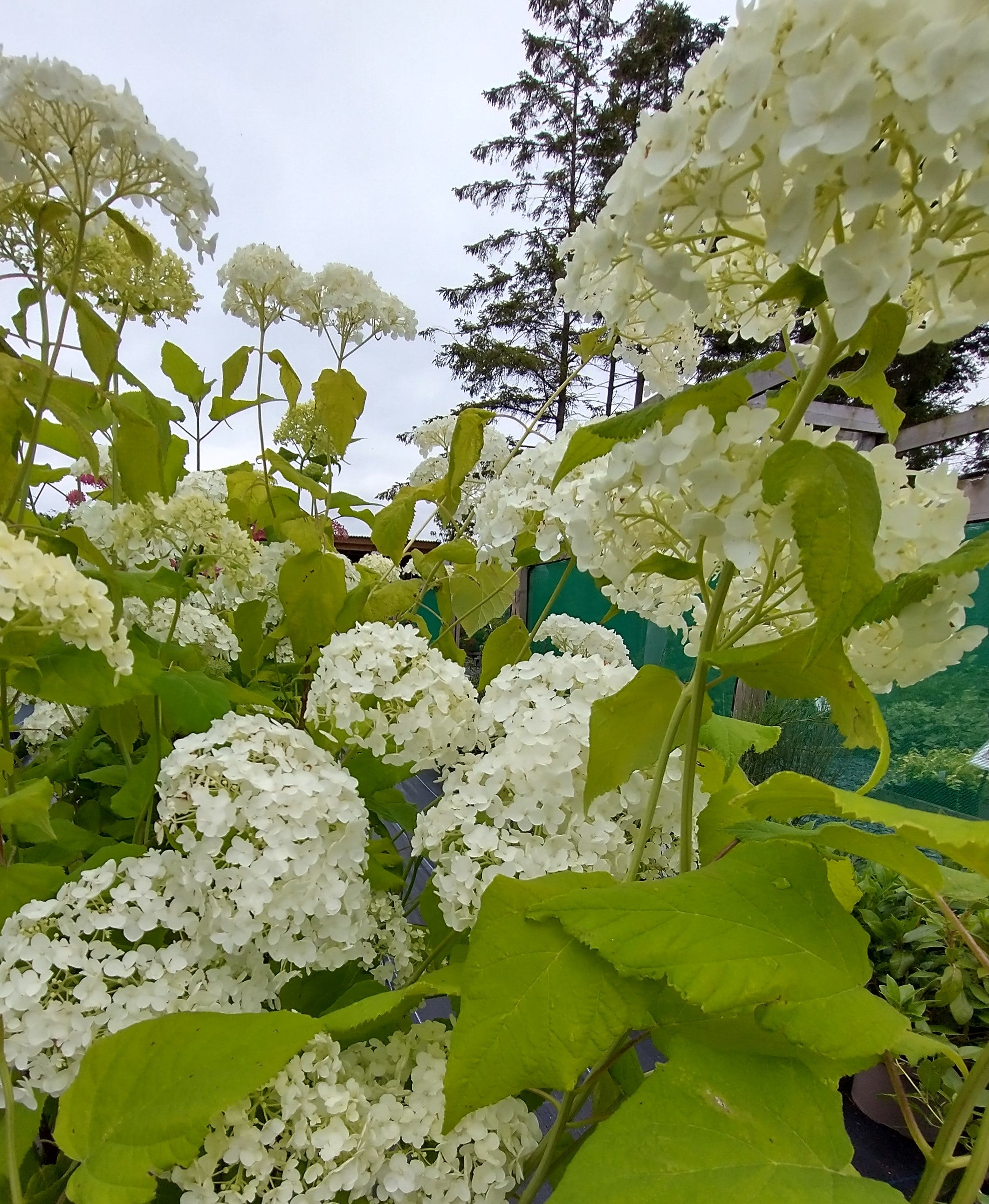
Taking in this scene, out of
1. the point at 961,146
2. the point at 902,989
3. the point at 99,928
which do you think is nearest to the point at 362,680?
the point at 99,928

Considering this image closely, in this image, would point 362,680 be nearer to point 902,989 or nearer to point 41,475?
point 41,475

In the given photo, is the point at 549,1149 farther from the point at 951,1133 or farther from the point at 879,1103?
the point at 879,1103

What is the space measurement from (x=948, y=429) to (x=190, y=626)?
2.30 meters

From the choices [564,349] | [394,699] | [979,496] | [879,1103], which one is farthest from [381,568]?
[564,349]

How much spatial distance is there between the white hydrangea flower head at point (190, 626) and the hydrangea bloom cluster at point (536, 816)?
43 centimetres

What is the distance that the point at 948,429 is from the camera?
226 cm

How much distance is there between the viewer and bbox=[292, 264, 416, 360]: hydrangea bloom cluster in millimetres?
968

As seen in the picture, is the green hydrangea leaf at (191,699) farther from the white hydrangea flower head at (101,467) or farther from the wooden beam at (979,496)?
the wooden beam at (979,496)

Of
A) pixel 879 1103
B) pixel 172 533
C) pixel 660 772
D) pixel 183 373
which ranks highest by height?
pixel 183 373

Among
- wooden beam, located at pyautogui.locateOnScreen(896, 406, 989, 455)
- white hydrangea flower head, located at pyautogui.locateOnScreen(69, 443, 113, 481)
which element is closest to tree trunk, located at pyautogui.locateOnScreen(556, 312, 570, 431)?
wooden beam, located at pyautogui.locateOnScreen(896, 406, 989, 455)

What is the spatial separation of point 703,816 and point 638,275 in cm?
38

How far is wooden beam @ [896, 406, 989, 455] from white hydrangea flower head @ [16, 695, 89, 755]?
2097mm

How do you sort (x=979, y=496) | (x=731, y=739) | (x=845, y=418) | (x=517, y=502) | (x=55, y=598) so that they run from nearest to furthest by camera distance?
(x=55, y=598) → (x=731, y=739) → (x=517, y=502) → (x=979, y=496) → (x=845, y=418)

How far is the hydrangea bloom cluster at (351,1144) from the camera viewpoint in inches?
15.6
